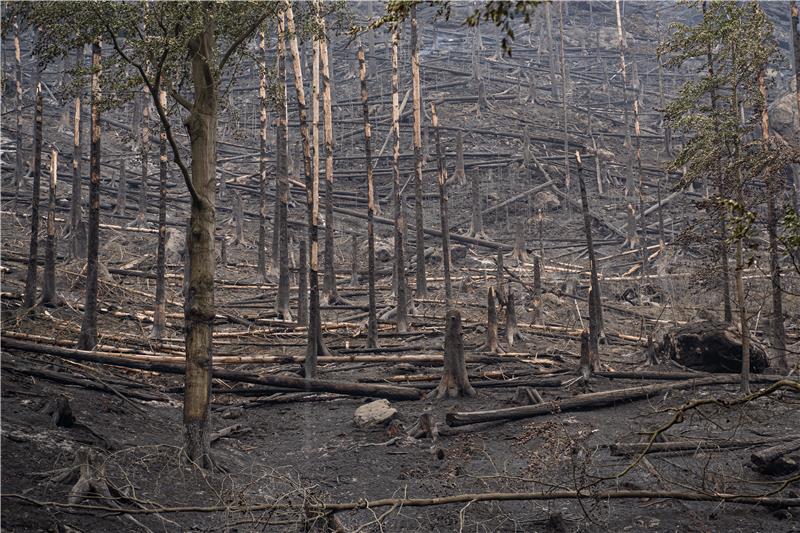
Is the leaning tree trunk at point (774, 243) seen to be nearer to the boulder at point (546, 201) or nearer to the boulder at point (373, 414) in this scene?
the boulder at point (373, 414)

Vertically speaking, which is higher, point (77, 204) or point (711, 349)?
point (77, 204)

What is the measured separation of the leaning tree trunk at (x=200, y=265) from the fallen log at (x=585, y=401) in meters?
4.36

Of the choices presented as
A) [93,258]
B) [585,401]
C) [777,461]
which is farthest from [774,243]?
[93,258]

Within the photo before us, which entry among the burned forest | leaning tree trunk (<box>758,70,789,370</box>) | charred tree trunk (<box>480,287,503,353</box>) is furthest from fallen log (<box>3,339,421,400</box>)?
leaning tree trunk (<box>758,70,789,370</box>)

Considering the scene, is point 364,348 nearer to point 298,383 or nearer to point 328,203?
point 298,383

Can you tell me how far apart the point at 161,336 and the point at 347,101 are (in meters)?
36.1

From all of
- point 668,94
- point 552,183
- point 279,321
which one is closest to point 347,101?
point 552,183

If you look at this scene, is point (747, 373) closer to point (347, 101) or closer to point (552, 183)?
point (552, 183)

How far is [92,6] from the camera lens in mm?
9805

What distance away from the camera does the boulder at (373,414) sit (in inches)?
493

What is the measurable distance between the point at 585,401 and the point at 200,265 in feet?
24.4

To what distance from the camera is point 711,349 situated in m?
15.6

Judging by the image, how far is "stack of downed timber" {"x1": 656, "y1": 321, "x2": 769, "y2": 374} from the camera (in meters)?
15.1

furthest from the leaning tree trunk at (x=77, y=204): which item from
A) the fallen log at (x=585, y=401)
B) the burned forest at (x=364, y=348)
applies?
the fallen log at (x=585, y=401)
